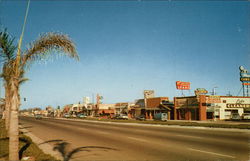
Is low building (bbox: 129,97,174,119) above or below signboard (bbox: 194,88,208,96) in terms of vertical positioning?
below

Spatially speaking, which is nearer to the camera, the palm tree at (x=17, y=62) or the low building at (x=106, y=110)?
the palm tree at (x=17, y=62)

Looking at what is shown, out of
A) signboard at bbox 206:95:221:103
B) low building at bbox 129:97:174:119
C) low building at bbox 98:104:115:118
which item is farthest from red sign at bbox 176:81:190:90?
low building at bbox 98:104:115:118

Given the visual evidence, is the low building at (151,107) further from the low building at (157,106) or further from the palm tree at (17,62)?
the palm tree at (17,62)

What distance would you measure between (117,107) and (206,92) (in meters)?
39.3

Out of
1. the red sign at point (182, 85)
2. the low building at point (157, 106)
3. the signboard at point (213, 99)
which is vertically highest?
the red sign at point (182, 85)

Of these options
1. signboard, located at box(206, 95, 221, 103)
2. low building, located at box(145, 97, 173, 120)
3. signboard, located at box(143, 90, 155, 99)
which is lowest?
low building, located at box(145, 97, 173, 120)

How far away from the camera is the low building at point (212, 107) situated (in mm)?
43438

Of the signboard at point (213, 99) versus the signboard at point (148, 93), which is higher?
the signboard at point (148, 93)

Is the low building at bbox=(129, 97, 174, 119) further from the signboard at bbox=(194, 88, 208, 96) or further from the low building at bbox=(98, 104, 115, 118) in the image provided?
the low building at bbox=(98, 104, 115, 118)

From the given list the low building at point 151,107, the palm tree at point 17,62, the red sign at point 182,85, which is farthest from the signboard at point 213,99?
the palm tree at point 17,62

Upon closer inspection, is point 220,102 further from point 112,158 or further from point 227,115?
point 112,158

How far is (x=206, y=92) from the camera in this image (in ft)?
152

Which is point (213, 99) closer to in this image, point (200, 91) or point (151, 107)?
point (200, 91)

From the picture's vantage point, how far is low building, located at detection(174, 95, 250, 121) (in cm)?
4344
